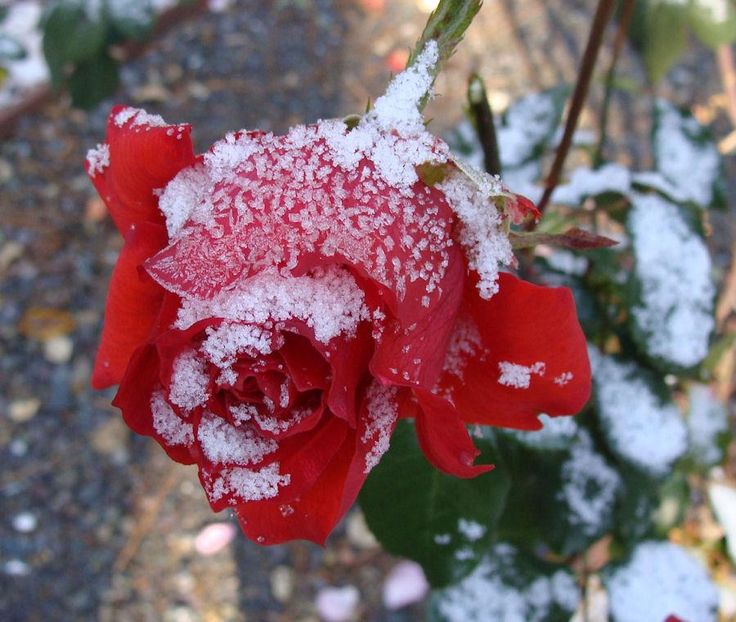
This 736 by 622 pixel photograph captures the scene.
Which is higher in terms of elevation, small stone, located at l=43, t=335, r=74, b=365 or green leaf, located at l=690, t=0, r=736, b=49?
green leaf, located at l=690, t=0, r=736, b=49

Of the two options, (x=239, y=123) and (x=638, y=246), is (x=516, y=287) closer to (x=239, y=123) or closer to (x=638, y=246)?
(x=638, y=246)

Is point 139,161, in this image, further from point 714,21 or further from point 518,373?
point 714,21

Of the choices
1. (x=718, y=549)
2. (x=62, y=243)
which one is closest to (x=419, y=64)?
(x=718, y=549)

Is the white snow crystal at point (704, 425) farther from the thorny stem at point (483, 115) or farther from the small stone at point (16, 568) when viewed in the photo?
the small stone at point (16, 568)

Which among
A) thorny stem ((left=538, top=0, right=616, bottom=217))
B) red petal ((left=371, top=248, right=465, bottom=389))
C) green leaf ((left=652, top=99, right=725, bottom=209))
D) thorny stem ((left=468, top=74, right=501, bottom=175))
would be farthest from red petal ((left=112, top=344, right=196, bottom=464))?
green leaf ((left=652, top=99, right=725, bottom=209))

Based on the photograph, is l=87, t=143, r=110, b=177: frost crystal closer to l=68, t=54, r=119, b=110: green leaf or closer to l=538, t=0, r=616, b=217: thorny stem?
l=538, t=0, r=616, b=217: thorny stem
